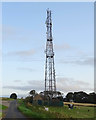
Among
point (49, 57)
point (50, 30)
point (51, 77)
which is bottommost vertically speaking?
point (51, 77)

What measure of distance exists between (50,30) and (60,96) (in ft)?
71.3

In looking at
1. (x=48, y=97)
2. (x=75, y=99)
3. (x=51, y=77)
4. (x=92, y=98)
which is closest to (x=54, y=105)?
(x=48, y=97)

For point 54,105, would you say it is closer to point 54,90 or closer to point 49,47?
point 54,90

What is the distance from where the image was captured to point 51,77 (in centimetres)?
5738

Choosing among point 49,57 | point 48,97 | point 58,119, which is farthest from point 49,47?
point 58,119

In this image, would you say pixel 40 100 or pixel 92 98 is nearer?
pixel 40 100

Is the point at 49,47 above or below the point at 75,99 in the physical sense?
above

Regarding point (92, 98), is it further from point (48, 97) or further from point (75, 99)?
point (48, 97)

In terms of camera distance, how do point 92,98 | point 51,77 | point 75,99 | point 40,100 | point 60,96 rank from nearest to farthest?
1. point 51,77
2. point 40,100
3. point 60,96
4. point 92,98
5. point 75,99

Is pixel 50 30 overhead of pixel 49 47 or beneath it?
overhead

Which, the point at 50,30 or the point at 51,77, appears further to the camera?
the point at 50,30

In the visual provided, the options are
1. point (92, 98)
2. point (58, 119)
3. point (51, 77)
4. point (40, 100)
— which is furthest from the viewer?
point (92, 98)

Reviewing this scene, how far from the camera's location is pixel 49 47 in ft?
198

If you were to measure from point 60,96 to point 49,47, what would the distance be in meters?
19.8
